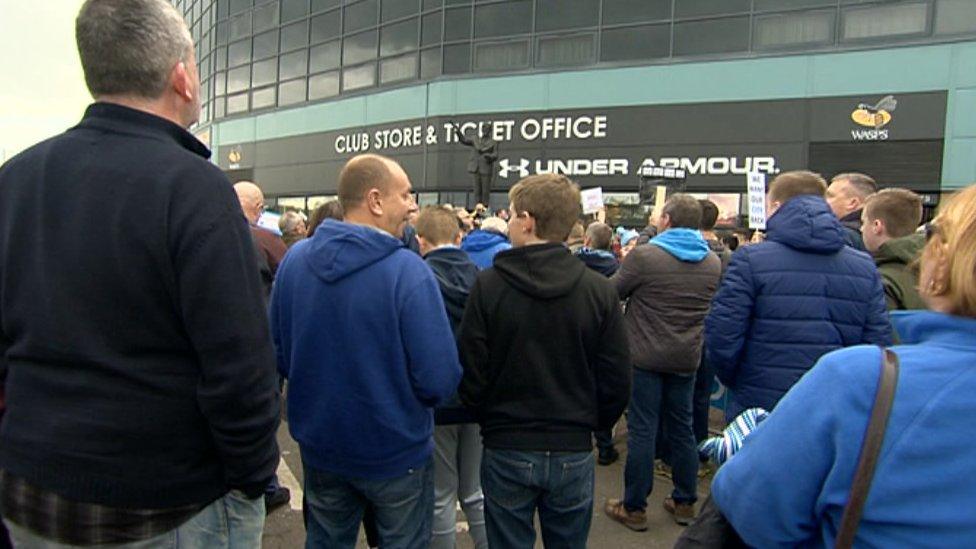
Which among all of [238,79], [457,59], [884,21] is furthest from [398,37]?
[884,21]

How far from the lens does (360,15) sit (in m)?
24.0

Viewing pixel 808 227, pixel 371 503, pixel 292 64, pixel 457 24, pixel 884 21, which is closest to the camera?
pixel 371 503

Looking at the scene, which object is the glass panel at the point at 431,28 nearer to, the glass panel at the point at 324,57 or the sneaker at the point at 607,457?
the glass panel at the point at 324,57

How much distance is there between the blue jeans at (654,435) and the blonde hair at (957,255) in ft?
9.57

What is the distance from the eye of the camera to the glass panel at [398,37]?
2248cm

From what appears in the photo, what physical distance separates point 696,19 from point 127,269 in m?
19.7

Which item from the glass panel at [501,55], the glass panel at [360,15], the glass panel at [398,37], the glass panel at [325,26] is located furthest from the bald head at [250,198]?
the glass panel at [325,26]

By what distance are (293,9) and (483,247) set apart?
84.5ft

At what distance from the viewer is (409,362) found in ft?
8.05

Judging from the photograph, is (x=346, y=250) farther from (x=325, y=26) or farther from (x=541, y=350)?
(x=325, y=26)

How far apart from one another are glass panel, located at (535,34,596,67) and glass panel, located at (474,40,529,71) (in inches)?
20.3

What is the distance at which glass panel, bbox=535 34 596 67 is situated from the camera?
2002 centimetres

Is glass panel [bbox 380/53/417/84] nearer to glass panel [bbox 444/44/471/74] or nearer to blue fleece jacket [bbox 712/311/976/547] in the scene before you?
glass panel [bbox 444/44/471/74]

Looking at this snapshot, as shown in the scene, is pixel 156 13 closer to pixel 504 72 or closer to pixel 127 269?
pixel 127 269
